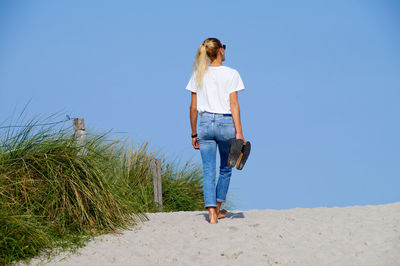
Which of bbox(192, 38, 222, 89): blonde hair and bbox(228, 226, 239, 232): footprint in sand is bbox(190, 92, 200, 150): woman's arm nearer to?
bbox(192, 38, 222, 89): blonde hair

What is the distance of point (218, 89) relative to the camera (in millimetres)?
5996

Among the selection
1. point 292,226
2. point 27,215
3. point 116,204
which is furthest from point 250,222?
point 27,215

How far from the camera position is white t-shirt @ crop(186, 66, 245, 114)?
5.97m

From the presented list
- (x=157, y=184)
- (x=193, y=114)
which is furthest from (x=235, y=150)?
(x=157, y=184)

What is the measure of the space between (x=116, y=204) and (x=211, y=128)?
5.00ft

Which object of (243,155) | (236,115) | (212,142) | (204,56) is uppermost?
(204,56)

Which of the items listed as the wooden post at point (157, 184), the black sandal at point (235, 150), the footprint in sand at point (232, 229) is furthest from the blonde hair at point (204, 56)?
the wooden post at point (157, 184)

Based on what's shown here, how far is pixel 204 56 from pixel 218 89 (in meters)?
0.49

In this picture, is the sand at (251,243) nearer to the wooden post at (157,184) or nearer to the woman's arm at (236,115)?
the woman's arm at (236,115)

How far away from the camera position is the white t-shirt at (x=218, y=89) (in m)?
5.97

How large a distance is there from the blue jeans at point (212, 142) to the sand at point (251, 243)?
1.60 feet

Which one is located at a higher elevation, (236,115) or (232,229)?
(236,115)

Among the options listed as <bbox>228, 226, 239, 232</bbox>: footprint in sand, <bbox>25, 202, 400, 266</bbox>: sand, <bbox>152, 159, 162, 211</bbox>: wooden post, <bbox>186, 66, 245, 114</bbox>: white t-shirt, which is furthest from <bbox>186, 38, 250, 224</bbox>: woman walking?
<bbox>152, 159, 162, 211</bbox>: wooden post

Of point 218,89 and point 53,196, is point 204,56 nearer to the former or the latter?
point 218,89
